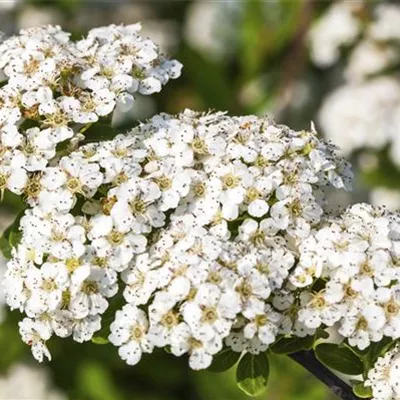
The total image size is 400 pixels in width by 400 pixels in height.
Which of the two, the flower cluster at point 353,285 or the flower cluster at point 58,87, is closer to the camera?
the flower cluster at point 353,285

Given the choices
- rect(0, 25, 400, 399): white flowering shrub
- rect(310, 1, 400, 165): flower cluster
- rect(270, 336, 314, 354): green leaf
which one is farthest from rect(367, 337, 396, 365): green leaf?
rect(310, 1, 400, 165): flower cluster

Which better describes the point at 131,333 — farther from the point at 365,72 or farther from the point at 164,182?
the point at 365,72

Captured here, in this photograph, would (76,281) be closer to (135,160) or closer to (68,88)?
(135,160)

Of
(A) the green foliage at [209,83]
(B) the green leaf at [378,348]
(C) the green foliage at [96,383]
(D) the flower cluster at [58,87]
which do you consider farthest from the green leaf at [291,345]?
(A) the green foliage at [209,83]

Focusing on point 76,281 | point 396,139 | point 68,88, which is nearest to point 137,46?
point 68,88

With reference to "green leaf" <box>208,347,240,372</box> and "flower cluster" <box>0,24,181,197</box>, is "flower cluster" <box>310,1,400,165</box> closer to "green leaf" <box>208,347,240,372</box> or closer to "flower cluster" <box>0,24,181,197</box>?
"flower cluster" <box>0,24,181,197</box>

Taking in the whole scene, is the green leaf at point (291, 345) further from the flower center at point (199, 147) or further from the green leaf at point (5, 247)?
the green leaf at point (5, 247)

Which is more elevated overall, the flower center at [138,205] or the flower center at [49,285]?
the flower center at [138,205]
